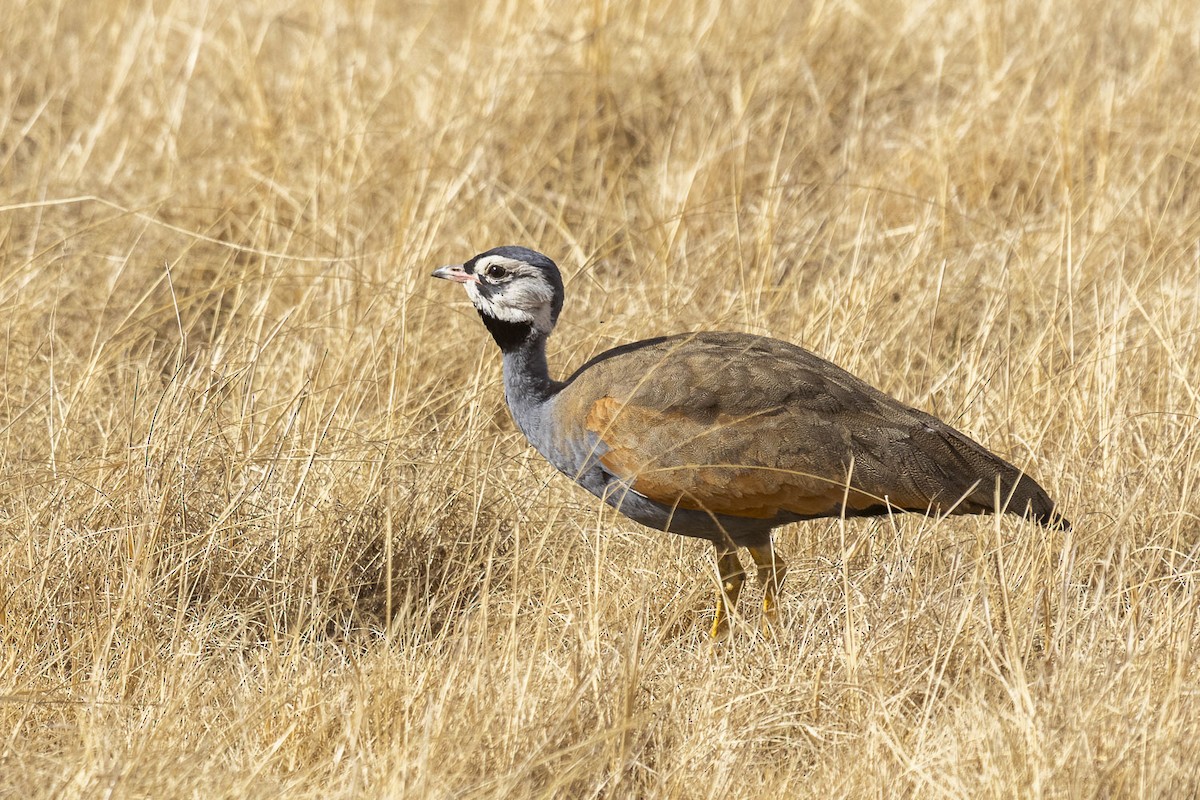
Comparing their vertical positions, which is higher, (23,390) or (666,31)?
(666,31)

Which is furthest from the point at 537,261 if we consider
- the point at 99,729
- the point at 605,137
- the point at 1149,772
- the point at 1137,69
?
the point at 1137,69

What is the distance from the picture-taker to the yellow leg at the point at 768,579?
465cm

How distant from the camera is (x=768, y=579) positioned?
186 inches

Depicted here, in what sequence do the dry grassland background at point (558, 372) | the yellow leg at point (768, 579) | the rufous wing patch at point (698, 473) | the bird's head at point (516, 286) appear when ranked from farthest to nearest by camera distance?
1. the bird's head at point (516, 286)
2. the yellow leg at point (768, 579)
3. the rufous wing patch at point (698, 473)
4. the dry grassland background at point (558, 372)

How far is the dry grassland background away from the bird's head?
55 centimetres

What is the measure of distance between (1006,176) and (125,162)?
4420 mm

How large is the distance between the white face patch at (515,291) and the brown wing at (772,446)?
41cm

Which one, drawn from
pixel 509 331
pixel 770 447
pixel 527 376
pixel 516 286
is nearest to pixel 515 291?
pixel 516 286

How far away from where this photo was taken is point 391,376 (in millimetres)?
5523

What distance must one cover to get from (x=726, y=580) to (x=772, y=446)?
0.58 meters

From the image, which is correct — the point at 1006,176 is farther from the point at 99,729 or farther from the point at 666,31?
the point at 99,729

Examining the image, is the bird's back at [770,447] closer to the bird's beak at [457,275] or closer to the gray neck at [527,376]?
the gray neck at [527,376]

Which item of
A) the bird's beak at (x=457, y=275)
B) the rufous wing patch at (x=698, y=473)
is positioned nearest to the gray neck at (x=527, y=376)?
the bird's beak at (x=457, y=275)

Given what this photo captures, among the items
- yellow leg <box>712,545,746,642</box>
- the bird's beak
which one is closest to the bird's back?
yellow leg <box>712,545,746,642</box>
